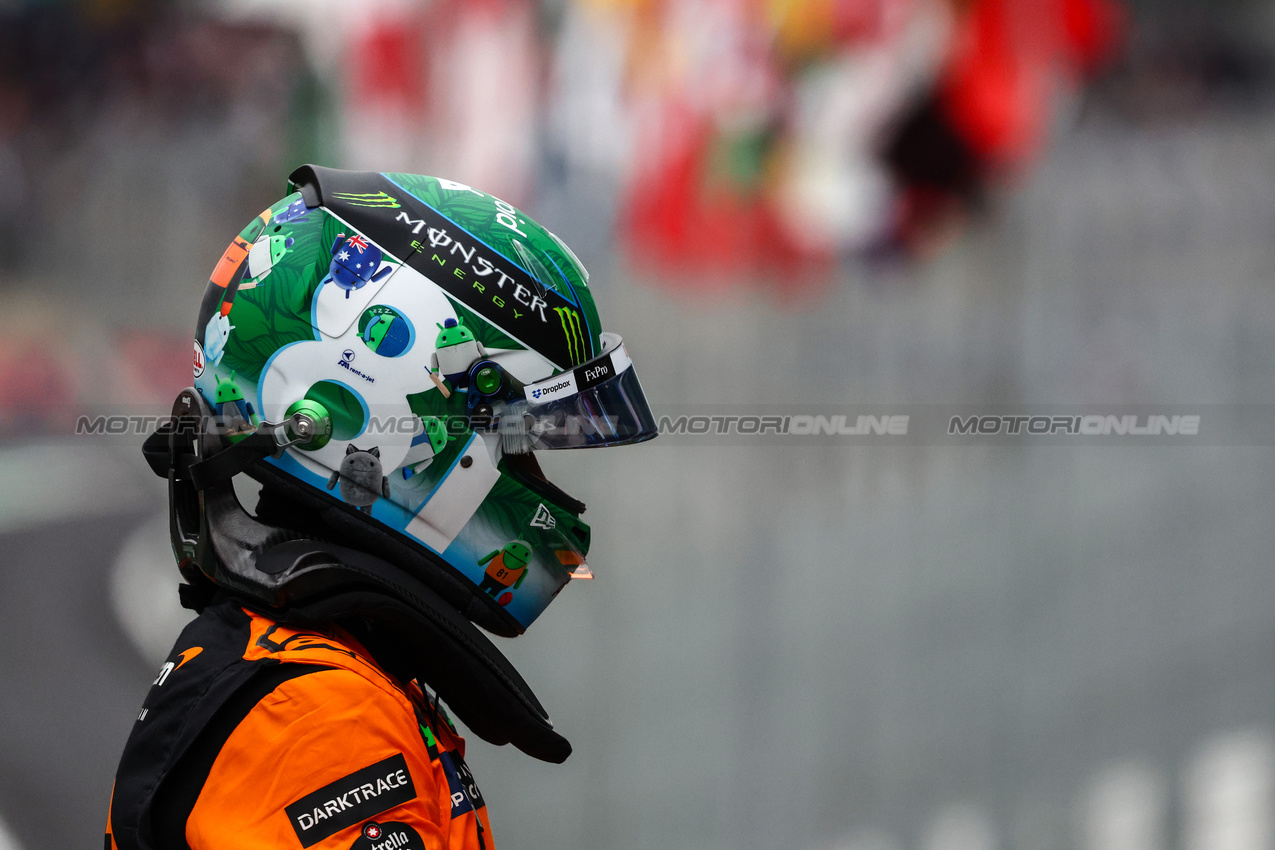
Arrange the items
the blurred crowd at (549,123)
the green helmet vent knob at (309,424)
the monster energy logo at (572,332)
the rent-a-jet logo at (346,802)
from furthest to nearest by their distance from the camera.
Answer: the blurred crowd at (549,123)
the monster energy logo at (572,332)
the green helmet vent knob at (309,424)
the rent-a-jet logo at (346,802)

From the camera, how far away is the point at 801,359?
271 centimetres

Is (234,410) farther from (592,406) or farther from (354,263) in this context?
(592,406)

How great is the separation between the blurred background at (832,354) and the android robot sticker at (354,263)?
67.3 inches

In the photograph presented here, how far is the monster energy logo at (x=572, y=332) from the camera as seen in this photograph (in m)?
1.10

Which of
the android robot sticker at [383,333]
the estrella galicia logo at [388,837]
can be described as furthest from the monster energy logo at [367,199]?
the estrella galicia logo at [388,837]

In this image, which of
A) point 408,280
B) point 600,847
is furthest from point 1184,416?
point 408,280

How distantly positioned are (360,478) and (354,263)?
0.72 ft

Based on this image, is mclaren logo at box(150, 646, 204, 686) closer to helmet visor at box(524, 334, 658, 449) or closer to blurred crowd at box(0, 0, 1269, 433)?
helmet visor at box(524, 334, 658, 449)

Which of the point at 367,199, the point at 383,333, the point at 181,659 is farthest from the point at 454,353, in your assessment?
the point at 181,659

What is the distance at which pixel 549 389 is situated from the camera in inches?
42.7

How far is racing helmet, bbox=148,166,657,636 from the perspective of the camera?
1.01 m

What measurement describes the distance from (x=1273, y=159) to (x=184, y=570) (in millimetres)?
2587

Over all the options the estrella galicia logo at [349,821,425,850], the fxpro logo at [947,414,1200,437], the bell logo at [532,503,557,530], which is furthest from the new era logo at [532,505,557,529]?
the fxpro logo at [947,414,1200,437]

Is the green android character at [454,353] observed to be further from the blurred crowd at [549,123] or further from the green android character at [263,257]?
the blurred crowd at [549,123]
